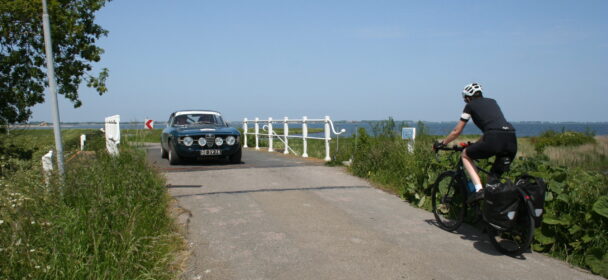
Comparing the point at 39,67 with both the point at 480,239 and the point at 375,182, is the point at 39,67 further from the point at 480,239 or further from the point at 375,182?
the point at 480,239

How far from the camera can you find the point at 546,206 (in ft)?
17.4

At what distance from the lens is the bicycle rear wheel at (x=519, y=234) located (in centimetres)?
472

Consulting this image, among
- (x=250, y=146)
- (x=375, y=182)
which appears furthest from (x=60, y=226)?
(x=250, y=146)

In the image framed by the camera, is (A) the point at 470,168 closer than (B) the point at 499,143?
No

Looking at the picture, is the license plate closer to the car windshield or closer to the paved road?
the car windshield

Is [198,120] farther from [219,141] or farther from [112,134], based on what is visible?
[112,134]

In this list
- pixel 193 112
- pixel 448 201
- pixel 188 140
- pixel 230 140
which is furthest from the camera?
pixel 193 112

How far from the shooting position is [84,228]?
4387 mm

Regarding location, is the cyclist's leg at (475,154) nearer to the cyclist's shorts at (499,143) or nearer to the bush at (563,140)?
the cyclist's shorts at (499,143)

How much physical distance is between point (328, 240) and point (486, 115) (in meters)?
2.20

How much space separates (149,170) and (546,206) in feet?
18.4

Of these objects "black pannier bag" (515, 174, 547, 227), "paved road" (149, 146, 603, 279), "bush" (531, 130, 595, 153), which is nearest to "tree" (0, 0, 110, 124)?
"paved road" (149, 146, 603, 279)

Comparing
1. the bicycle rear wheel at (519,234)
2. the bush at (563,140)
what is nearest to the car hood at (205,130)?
the bicycle rear wheel at (519,234)

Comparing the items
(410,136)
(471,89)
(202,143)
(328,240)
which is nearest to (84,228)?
(328,240)
